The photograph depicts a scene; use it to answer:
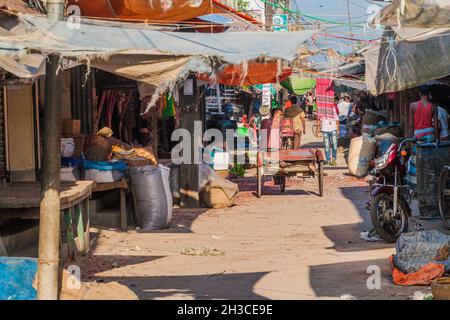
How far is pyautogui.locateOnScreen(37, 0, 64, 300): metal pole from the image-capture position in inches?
257

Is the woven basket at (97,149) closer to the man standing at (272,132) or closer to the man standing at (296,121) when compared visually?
the man standing at (272,132)

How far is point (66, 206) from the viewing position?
9.38 metres

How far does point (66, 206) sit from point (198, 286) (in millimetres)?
1868

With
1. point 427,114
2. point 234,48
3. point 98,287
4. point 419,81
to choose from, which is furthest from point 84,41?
point 427,114

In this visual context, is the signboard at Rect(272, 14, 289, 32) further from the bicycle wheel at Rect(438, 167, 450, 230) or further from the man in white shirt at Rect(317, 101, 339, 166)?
the man in white shirt at Rect(317, 101, 339, 166)

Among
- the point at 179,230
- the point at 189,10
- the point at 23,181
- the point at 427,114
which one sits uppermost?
the point at 189,10

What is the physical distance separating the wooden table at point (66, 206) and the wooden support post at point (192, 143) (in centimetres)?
402

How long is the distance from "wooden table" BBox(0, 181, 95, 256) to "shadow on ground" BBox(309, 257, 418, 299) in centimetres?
291

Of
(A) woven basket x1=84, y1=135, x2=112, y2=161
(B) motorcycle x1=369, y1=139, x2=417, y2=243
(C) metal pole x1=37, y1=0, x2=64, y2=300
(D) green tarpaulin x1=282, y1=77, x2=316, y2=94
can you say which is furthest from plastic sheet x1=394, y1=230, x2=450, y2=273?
(D) green tarpaulin x1=282, y1=77, x2=316, y2=94

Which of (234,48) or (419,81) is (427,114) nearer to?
(419,81)

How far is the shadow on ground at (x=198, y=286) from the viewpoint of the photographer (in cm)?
806

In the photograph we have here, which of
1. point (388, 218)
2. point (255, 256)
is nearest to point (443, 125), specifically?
point (388, 218)
